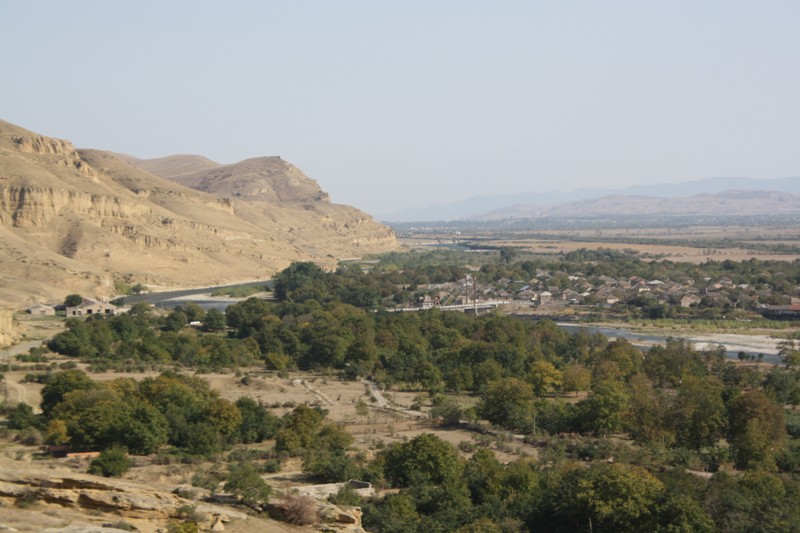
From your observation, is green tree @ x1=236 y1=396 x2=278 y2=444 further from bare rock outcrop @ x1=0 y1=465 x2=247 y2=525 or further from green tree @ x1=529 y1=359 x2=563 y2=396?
green tree @ x1=529 y1=359 x2=563 y2=396

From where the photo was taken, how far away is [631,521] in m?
20.0

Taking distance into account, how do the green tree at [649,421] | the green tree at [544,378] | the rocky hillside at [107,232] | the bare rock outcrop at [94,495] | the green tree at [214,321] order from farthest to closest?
the rocky hillside at [107,232] < the green tree at [214,321] < the green tree at [544,378] < the green tree at [649,421] < the bare rock outcrop at [94,495]

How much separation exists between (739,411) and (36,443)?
2279cm

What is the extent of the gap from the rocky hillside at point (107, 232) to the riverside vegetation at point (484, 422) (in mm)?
24860

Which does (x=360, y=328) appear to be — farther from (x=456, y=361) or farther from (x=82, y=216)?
(x=82, y=216)

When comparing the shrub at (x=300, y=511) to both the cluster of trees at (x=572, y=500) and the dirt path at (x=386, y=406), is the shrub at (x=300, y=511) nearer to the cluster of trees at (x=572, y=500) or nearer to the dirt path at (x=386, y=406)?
the cluster of trees at (x=572, y=500)

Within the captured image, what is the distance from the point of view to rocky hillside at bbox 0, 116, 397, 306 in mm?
77250

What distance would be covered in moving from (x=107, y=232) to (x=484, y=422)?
2627 inches

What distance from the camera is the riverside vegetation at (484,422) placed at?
20984mm

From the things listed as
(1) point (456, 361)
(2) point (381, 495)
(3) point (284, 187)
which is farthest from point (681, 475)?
(3) point (284, 187)

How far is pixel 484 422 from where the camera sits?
111 ft

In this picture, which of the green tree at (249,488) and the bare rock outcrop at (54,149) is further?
the bare rock outcrop at (54,149)

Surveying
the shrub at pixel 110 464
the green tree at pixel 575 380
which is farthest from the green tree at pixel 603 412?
the shrub at pixel 110 464

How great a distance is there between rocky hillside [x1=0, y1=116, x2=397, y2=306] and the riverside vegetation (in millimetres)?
24860
